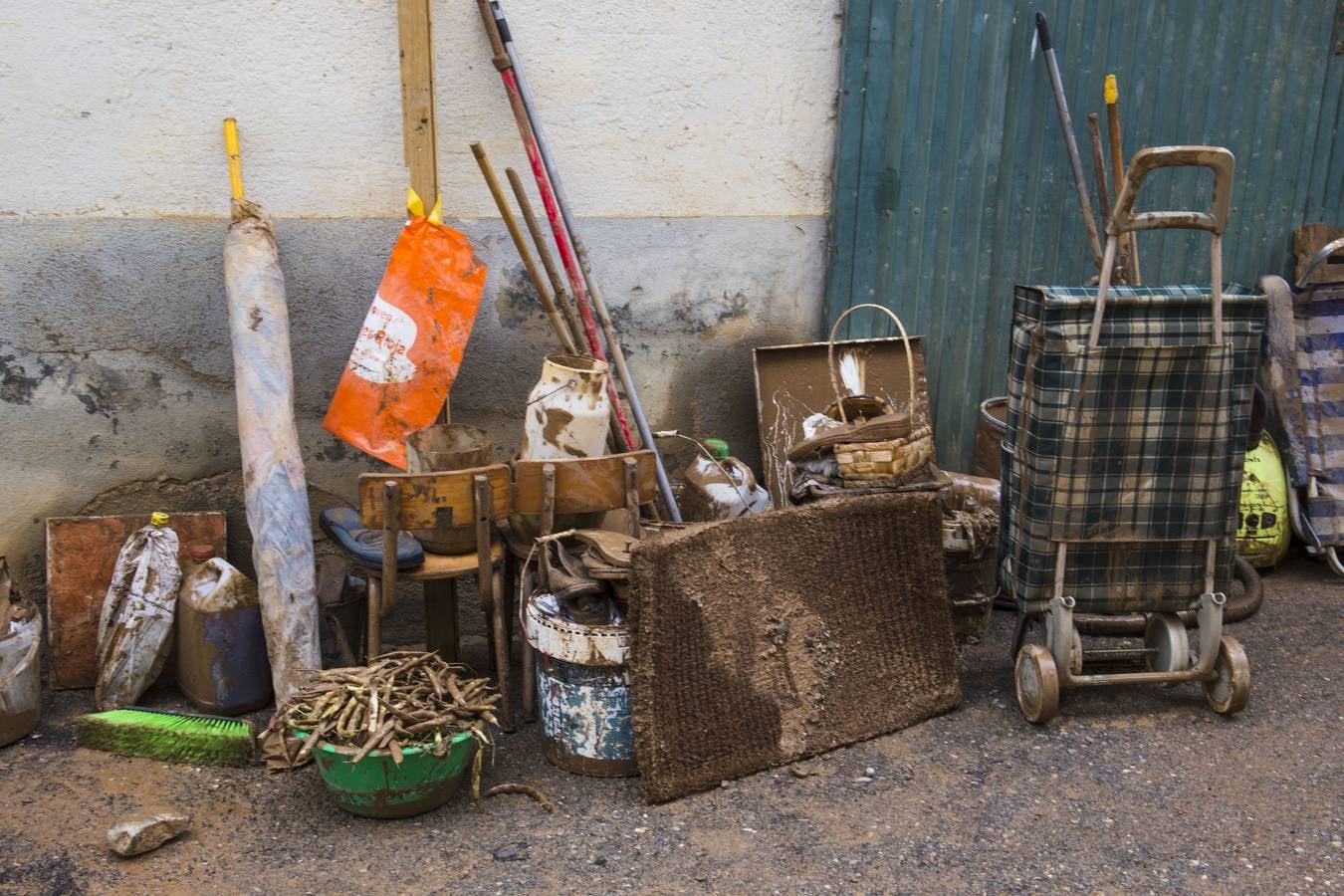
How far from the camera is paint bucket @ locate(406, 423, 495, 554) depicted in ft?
13.9

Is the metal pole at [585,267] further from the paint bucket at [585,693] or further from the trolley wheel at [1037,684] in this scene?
the trolley wheel at [1037,684]

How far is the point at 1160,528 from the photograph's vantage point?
13.7ft

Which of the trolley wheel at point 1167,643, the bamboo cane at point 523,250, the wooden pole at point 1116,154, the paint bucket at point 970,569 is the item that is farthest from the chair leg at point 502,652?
the wooden pole at point 1116,154

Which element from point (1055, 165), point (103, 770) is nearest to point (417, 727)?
point (103, 770)

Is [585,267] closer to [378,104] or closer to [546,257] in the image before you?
[546,257]

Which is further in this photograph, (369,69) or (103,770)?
(369,69)

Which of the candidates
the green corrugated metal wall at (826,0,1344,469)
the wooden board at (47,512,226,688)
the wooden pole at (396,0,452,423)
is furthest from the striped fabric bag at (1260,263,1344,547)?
the wooden board at (47,512,226,688)

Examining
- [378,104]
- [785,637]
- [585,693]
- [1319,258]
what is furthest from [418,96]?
[1319,258]

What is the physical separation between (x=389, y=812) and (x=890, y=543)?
1972 millimetres

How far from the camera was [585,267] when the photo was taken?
4.93 meters

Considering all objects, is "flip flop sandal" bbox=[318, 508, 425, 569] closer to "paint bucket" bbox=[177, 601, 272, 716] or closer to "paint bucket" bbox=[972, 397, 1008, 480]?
"paint bucket" bbox=[177, 601, 272, 716]

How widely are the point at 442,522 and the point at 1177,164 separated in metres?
2.71

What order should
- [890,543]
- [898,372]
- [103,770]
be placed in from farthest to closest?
1. [898,372]
2. [890,543]
3. [103,770]

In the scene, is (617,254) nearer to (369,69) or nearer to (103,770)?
(369,69)
